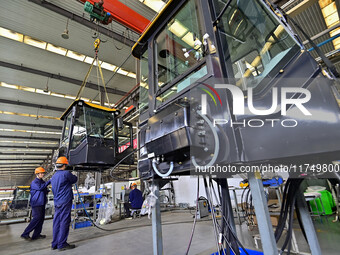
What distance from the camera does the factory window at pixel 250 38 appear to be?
133 cm

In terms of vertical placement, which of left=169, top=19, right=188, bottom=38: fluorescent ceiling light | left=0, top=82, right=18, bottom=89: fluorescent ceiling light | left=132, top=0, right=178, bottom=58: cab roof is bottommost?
left=169, top=19, right=188, bottom=38: fluorescent ceiling light

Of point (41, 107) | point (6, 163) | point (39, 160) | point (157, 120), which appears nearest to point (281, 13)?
point (157, 120)

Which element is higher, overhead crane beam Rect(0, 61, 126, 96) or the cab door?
overhead crane beam Rect(0, 61, 126, 96)

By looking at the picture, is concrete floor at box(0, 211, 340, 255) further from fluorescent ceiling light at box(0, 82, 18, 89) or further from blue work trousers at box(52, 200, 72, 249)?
fluorescent ceiling light at box(0, 82, 18, 89)

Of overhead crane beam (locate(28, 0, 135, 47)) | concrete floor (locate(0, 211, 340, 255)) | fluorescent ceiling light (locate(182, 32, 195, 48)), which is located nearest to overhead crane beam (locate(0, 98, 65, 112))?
Result: overhead crane beam (locate(28, 0, 135, 47))

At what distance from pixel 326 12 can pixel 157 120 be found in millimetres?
5875

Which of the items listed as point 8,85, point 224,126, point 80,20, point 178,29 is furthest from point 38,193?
point 8,85

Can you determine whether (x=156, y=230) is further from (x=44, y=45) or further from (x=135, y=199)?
(x=44, y=45)

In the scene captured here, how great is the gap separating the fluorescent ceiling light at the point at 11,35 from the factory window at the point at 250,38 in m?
8.81

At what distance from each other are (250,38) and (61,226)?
13.3 feet

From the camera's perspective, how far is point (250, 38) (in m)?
1.51

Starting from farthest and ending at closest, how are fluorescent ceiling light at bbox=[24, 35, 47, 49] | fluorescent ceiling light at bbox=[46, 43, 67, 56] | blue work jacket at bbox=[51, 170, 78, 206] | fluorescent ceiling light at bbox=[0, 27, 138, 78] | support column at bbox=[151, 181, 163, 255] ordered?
1. fluorescent ceiling light at bbox=[46, 43, 67, 56]
2. fluorescent ceiling light at bbox=[24, 35, 47, 49]
3. fluorescent ceiling light at bbox=[0, 27, 138, 78]
4. blue work jacket at bbox=[51, 170, 78, 206]
5. support column at bbox=[151, 181, 163, 255]

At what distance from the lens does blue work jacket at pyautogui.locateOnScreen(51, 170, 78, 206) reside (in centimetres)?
334

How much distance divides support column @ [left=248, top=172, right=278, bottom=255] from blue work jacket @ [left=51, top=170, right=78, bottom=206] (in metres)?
3.42
